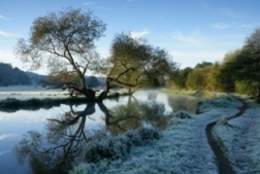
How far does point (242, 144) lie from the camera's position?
13.9 m

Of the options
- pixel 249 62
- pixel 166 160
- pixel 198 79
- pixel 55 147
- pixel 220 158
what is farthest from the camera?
pixel 198 79

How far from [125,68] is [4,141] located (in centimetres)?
3701

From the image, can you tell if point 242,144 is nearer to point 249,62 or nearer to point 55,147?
point 55,147

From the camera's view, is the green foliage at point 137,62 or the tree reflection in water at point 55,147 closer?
the tree reflection in water at point 55,147

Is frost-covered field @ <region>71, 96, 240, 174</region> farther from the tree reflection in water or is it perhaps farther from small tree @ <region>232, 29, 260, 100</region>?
small tree @ <region>232, 29, 260, 100</region>

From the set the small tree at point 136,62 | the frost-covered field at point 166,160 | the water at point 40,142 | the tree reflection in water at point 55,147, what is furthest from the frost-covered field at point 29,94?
the frost-covered field at point 166,160

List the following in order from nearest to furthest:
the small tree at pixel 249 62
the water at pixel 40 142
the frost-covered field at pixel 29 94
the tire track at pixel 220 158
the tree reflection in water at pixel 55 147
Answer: the tire track at pixel 220 158 < the tree reflection in water at pixel 55 147 < the water at pixel 40 142 < the small tree at pixel 249 62 < the frost-covered field at pixel 29 94

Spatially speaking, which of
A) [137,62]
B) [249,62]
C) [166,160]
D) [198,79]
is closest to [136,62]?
[137,62]

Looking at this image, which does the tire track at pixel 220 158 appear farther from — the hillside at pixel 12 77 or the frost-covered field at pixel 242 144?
the hillside at pixel 12 77

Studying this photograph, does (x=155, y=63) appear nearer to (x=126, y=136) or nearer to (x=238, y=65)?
(x=238, y=65)

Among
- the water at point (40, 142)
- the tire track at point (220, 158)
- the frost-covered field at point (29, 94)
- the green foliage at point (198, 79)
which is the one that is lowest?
the water at point (40, 142)

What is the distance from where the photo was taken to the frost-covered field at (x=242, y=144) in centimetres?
1043

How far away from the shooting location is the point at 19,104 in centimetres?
3509

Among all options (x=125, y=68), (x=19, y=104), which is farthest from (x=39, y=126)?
(x=125, y=68)
